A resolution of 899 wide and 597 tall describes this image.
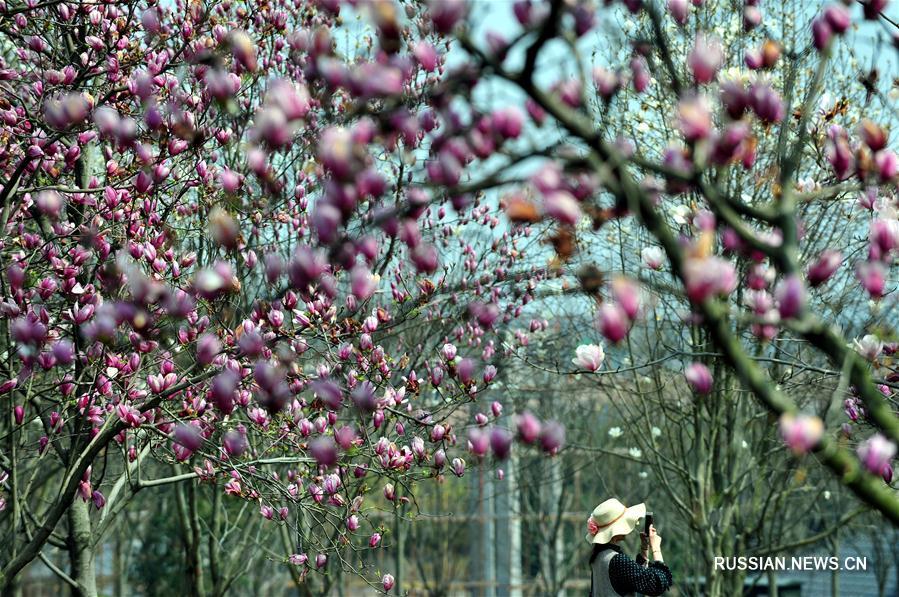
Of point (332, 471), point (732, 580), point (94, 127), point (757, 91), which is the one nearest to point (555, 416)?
point (732, 580)

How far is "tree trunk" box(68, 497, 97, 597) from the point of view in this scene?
5902 mm

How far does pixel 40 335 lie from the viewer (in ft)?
12.2

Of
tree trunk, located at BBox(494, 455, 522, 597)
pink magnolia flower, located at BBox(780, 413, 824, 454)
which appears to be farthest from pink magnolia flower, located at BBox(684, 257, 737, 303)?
tree trunk, located at BBox(494, 455, 522, 597)

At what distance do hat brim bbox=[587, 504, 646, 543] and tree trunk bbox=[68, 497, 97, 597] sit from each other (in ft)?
9.64

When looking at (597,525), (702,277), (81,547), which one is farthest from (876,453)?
(81,547)

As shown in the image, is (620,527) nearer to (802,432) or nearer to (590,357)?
(590,357)

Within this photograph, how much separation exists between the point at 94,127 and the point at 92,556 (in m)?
2.58

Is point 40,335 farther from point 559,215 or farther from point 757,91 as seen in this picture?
point 757,91

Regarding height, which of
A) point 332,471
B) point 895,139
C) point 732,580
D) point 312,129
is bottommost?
point 732,580

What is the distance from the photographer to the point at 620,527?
18.5 feet

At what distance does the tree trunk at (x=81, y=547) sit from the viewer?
19.4 feet

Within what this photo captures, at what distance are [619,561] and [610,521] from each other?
9.0 inches

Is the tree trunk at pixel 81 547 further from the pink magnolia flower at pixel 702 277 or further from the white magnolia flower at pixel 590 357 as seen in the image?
the pink magnolia flower at pixel 702 277

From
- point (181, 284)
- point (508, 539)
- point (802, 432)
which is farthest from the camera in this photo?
point (508, 539)
